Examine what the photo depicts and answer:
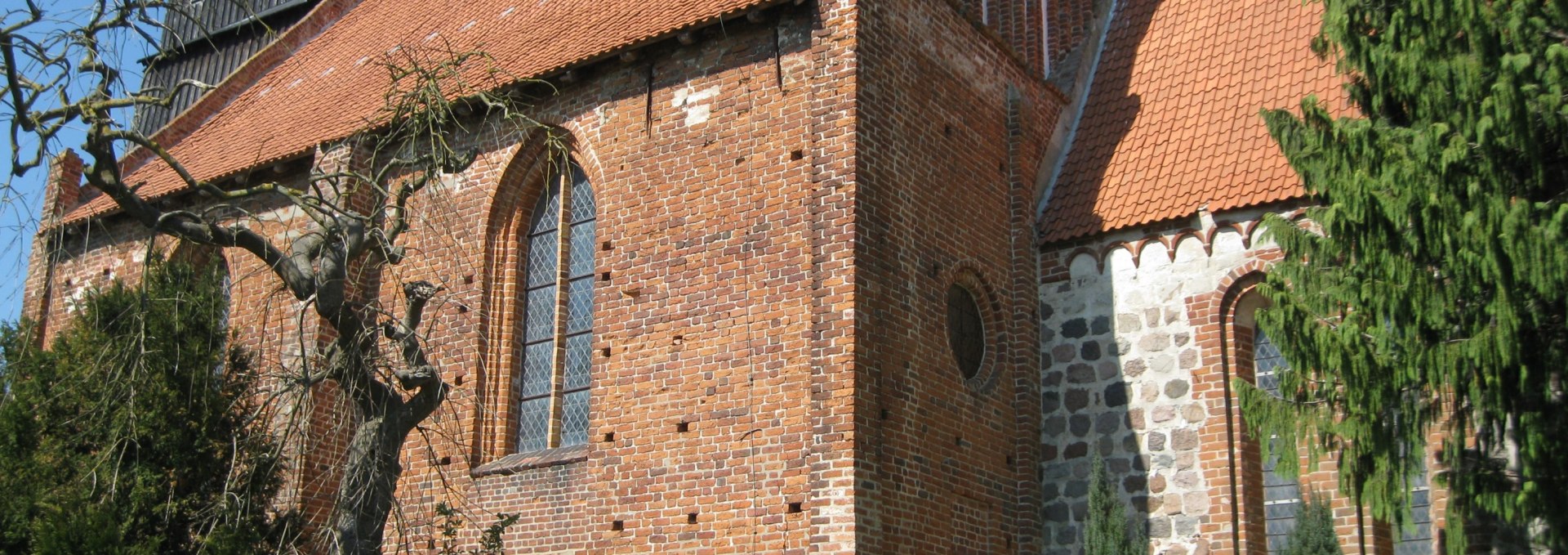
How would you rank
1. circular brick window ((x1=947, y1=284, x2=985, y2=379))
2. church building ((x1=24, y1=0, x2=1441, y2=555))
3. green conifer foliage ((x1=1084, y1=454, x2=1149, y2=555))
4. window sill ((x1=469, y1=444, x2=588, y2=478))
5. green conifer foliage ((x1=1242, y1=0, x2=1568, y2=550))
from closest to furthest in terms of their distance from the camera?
green conifer foliage ((x1=1242, y1=0, x2=1568, y2=550)), church building ((x1=24, y1=0, x2=1441, y2=555)), green conifer foliage ((x1=1084, y1=454, x2=1149, y2=555)), circular brick window ((x1=947, y1=284, x2=985, y2=379)), window sill ((x1=469, y1=444, x2=588, y2=478))

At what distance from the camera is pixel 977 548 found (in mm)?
11273

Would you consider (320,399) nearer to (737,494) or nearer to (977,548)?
(737,494)

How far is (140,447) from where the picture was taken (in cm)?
1106

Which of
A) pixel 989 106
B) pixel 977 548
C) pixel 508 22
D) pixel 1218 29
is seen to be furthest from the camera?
pixel 508 22

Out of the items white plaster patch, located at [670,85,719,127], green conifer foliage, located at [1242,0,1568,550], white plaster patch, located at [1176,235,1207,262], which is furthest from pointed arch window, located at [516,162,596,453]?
green conifer foliage, located at [1242,0,1568,550]

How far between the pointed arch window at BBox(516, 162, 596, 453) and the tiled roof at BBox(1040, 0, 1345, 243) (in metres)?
4.09

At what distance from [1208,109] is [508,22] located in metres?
6.99

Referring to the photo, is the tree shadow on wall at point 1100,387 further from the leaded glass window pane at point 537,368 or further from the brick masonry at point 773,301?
the leaded glass window pane at point 537,368

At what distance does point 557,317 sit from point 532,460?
1.30 metres

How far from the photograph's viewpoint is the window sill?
39.2 feet

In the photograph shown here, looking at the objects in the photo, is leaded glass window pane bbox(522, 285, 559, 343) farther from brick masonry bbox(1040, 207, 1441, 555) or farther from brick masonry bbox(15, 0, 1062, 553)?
brick masonry bbox(1040, 207, 1441, 555)

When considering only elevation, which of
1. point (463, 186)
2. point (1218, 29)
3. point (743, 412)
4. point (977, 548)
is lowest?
point (977, 548)

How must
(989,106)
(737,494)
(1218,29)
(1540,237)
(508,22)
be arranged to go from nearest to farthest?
(1540,237) → (737,494) → (989,106) → (1218,29) → (508,22)

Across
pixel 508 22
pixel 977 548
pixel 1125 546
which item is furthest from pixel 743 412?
pixel 508 22
